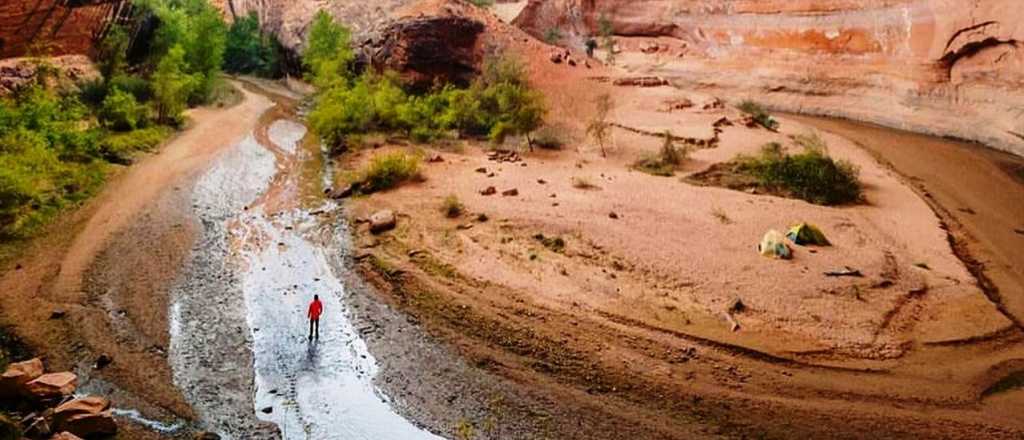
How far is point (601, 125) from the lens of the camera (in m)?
28.6

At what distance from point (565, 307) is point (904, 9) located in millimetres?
32599

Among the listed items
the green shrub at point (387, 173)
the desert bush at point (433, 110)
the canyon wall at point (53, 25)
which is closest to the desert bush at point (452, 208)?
the green shrub at point (387, 173)

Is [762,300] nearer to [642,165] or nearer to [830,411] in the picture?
[830,411]

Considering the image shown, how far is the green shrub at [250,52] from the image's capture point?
4925cm

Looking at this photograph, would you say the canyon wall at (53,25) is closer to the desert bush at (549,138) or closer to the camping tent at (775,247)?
the desert bush at (549,138)

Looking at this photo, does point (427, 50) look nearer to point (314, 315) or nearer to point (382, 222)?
point (382, 222)

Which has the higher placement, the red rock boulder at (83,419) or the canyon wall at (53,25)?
the canyon wall at (53,25)

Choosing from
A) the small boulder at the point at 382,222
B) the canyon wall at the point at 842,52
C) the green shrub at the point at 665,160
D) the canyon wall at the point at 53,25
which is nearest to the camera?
the small boulder at the point at 382,222

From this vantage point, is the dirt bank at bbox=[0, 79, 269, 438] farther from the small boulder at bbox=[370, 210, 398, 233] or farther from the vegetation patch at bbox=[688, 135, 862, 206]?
the vegetation patch at bbox=[688, 135, 862, 206]

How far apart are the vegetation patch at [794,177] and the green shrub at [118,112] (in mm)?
20629

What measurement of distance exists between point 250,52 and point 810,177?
39371 mm

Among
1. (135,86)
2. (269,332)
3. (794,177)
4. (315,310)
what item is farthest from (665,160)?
(135,86)

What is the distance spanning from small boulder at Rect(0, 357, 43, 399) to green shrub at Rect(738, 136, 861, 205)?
20.5m

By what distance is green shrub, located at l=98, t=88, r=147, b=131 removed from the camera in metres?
27.5
